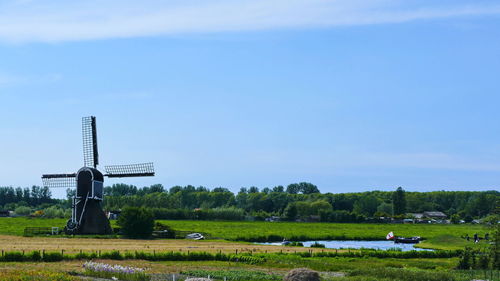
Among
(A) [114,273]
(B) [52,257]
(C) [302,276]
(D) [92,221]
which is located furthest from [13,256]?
(D) [92,221]

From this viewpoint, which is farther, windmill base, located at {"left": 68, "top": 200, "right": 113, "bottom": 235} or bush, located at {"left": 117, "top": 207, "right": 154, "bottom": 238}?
bush, located at {"left": 117, "top": 207, "right": 154, "bottom": 238}

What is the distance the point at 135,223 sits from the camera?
81.2 meters

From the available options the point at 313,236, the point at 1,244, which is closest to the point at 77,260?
the point at 1,244

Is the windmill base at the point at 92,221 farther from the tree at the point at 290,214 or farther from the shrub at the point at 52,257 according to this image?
the tree at the point at 290,214

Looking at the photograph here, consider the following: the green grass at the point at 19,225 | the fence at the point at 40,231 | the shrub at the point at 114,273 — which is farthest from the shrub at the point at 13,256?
the green grass at the point at 19,225

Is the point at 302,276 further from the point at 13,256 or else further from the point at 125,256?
the point at 13,256

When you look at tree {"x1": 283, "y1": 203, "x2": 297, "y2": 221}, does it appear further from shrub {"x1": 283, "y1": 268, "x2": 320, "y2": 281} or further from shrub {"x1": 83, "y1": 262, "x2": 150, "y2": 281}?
shrub {"x1": 283, "y1": 268, "x2": 320, "y2": 281}

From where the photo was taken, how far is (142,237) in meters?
81.9

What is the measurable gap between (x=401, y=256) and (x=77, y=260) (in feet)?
100

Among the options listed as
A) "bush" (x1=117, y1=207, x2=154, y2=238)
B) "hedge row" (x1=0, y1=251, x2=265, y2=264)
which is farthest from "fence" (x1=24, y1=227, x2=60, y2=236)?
"hedge row" (x1=0, y1=251, x2=265, y2=264)

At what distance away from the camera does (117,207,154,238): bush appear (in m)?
81.4

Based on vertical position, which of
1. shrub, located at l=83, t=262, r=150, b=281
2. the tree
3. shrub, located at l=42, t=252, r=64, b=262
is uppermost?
the tree

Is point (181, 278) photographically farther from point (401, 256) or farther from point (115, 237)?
point (115, 237)

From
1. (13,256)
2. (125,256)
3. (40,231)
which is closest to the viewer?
(13,256)
